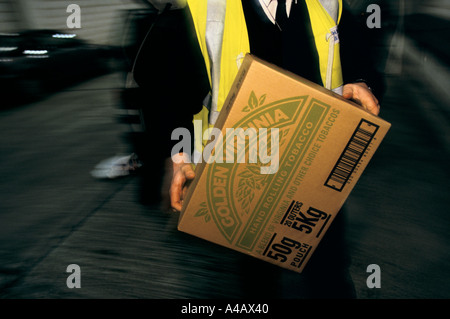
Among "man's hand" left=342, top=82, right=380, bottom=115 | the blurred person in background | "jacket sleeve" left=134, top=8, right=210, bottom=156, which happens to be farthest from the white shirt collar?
"man's hand" left=342, top=82, right=380, bottom=115

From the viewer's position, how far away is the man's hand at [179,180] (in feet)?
3.91

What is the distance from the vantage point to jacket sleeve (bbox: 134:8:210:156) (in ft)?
3.72

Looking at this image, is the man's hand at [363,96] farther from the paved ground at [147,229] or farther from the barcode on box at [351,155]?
the paved ground at [147,229]

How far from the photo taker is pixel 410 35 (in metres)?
6.05

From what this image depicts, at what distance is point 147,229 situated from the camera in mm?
2025

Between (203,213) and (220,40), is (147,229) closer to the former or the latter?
(203,213)

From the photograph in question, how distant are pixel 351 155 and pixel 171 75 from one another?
694 mm

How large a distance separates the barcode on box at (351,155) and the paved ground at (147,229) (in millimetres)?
842

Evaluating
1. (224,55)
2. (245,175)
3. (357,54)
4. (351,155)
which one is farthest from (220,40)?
Answer: (357,54)

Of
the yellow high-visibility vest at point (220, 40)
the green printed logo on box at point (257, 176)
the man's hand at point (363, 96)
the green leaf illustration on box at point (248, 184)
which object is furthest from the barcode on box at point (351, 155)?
the yellow high-visibility vest at point (220, 40)

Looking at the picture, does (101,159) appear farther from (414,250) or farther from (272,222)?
(414,250)
